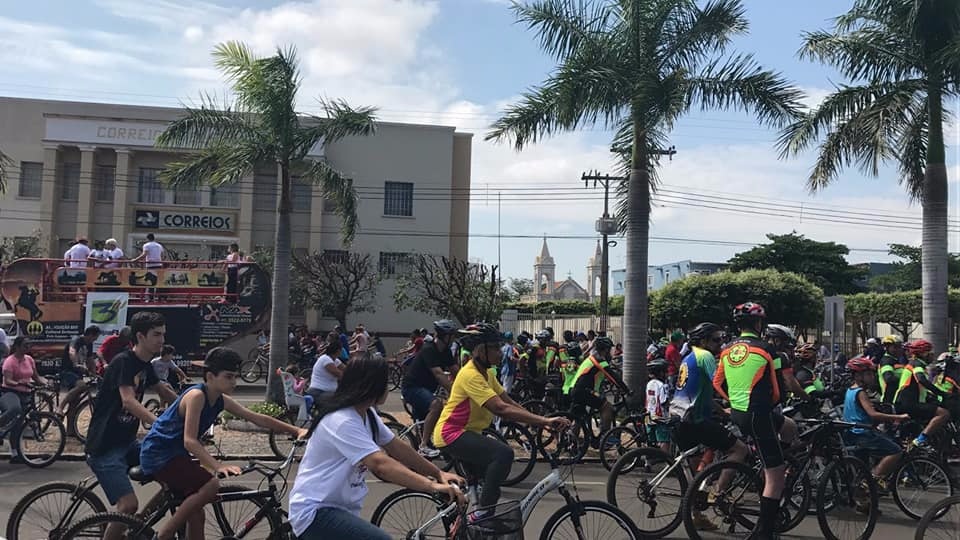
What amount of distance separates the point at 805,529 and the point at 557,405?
498 centimetres

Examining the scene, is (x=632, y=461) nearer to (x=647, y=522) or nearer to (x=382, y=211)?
(x=647, y=522)

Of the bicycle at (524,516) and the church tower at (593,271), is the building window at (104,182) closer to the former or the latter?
the bicycle at (524,516)

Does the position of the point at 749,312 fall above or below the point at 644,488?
above

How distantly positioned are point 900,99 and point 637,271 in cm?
585

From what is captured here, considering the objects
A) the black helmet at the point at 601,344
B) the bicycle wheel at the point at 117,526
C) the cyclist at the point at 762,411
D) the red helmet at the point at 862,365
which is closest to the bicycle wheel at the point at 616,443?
the black helmet at the point at 601,344

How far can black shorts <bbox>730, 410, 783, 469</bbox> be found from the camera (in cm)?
638

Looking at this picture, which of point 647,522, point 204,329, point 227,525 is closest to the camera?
point 227,525

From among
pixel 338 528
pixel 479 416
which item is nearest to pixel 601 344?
pixel 479 416

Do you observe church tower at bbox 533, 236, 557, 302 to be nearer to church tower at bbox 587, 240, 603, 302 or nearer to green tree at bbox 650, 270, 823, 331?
church tower at bbox 587, 240, 603, 302

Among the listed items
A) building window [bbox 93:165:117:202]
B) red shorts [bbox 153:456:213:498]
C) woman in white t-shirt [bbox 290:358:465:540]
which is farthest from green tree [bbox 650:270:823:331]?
woman in white t-shirt [bbox 290:358:465:540]

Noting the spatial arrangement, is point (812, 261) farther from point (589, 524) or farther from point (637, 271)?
point (589, 524)

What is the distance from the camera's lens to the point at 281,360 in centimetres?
1413

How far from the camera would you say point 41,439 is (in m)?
10.7

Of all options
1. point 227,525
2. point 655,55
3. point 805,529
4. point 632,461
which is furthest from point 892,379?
point 227,525
